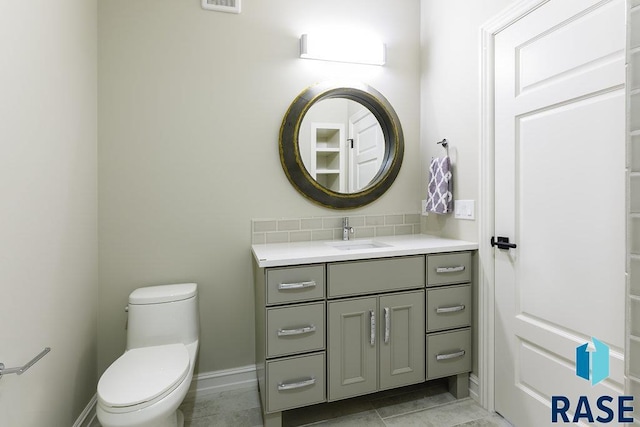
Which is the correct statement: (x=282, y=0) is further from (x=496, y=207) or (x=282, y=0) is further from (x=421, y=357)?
(x=421, y=357)

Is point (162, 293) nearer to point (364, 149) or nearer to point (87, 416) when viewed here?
point (87, 416)

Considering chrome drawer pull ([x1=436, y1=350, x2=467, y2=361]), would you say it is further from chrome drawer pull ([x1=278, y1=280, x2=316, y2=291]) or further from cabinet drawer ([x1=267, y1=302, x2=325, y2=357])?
chrome drawer pull ([x1=278, y1=280, x2=316, y2=291])

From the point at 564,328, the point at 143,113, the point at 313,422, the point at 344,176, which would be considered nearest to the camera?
the point at 564,328

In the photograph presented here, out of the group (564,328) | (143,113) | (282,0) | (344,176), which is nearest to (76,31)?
(143,113)

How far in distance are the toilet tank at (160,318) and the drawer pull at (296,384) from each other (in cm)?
58

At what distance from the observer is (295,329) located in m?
1.64

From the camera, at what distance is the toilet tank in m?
1.75

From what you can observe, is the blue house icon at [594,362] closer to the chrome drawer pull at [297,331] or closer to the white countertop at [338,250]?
the white countertop at [338,250]

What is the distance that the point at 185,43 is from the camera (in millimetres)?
2020

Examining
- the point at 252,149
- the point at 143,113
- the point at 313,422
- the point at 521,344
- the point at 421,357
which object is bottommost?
the point at 313,422

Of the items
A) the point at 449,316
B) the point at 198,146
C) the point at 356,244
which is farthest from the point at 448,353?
the point at 198,146

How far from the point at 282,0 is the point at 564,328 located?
2.43m

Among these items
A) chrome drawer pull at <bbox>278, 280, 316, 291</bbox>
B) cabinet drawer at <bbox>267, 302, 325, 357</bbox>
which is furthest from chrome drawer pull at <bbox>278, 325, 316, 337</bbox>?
chrome drawer pull at <bbox>278, 280, 316, 291</bbox>

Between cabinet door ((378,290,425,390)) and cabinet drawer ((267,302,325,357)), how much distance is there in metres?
0.35
